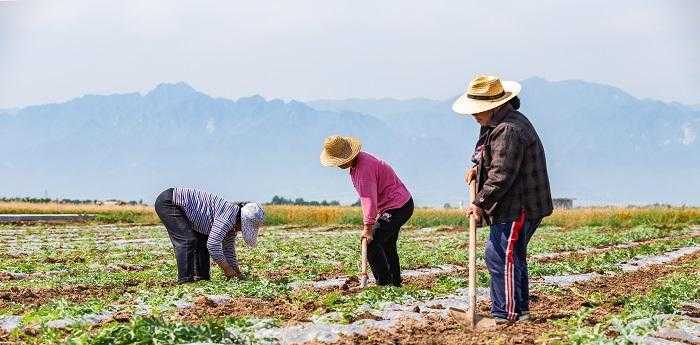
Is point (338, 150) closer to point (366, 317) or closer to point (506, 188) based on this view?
point (366, 317)

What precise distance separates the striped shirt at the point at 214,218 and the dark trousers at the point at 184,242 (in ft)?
0.29

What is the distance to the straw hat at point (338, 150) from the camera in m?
11.2

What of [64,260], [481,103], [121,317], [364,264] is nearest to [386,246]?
[364,264]

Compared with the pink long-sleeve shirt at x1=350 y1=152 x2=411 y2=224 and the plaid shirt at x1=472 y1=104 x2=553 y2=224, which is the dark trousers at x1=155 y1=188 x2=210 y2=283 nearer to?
the pink long-sleeve shirt at x1=350 y1=152 x2=411 y2=224

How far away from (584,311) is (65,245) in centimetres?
1805

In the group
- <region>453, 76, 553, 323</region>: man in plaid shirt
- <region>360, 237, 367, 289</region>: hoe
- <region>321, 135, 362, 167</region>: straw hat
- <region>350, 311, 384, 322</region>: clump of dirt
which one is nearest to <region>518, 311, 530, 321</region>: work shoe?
<region>453, 76, 553, 323</region>: man in plaid shirt

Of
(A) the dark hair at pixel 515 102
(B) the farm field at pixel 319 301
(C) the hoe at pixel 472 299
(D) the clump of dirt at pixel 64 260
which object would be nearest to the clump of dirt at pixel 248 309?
(B) the farm field at pixel 319 301

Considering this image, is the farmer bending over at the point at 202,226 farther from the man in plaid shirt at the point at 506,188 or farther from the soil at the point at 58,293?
the man in plaid shirt at the point at 506,188

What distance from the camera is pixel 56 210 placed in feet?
174

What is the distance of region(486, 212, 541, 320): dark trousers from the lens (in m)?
8.77

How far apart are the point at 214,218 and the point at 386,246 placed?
2222 millimetres

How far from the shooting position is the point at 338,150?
11250 mm

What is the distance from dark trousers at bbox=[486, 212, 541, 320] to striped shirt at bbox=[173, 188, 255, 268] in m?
4.10

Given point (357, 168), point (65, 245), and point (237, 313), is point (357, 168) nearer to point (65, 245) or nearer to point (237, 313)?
point (237, 313)
